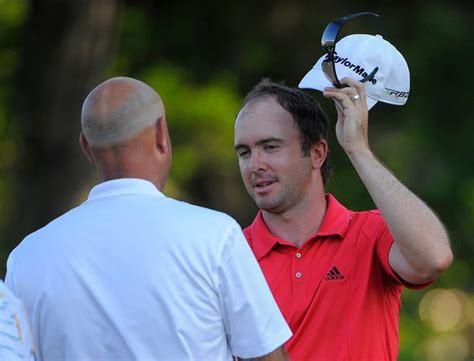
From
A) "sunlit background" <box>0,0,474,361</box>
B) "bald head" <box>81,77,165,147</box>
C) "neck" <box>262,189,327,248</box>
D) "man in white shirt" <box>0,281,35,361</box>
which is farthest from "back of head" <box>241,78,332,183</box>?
"sunlit background" <box>0,0,474,361</box>

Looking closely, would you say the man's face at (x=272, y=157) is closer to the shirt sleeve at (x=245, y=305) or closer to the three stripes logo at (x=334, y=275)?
the three stripes logo at (x=334, y=275)

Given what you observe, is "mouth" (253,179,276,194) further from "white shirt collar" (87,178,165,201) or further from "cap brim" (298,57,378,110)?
"white shirt collar" (87,178,165,201)

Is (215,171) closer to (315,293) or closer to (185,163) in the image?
(185,163)

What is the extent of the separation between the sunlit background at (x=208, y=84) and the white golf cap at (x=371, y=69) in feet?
25.9

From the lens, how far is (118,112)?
3.44m

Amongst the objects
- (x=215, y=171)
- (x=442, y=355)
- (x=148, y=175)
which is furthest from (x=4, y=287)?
(x=442, y=355)

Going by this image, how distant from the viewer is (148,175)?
11.3 feet

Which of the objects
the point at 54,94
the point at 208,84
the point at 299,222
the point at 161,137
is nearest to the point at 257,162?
the point at 299,222

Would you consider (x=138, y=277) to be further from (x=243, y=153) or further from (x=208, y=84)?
(x=208, y=84)

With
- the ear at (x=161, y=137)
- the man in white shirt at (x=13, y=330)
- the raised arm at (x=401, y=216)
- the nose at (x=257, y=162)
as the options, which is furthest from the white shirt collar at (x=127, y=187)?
the nose at (x=257, y=162)

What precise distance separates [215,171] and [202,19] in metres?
2.72

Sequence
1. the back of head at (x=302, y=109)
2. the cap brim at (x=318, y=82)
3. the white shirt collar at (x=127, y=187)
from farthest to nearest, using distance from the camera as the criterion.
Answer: the back of head at (x=302, y=109) < the cap brim at (x=318, y=82) < the white shirt collar at (x=127, y=187)

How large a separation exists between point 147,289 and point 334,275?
42.7 inches

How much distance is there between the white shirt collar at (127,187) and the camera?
341cm
